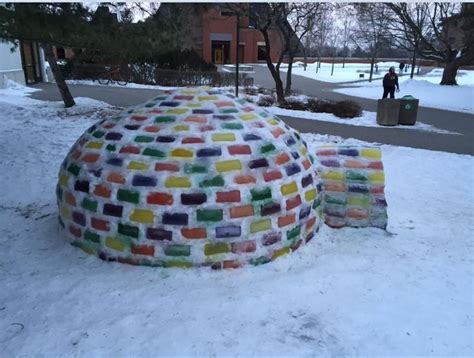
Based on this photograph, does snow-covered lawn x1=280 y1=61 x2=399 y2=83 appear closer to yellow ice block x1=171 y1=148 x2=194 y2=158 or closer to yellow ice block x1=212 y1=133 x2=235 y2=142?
yellow ice block x1=212 y1=133 x2=235 y2=142

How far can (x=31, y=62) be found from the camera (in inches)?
865

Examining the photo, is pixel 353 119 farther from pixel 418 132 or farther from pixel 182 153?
pixel 182 153

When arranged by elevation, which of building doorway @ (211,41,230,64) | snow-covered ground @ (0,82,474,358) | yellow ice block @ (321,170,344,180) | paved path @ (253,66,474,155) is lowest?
paved path @ (253,66,474,155)

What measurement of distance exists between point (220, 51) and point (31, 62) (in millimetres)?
30049

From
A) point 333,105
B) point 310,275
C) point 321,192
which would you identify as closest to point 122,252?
point 310,275

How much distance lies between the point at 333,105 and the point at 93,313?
12551 millimetres

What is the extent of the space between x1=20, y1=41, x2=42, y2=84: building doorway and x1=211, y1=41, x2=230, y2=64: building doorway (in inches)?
1118

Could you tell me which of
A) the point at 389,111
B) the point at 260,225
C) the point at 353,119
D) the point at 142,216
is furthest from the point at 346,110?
the point at 142,216

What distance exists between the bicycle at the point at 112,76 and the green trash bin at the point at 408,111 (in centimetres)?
1667

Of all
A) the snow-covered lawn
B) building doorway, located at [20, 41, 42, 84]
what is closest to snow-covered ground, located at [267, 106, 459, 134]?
building doorway, located at [20, 41, 42, 84]

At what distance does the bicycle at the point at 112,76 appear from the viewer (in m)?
24.5

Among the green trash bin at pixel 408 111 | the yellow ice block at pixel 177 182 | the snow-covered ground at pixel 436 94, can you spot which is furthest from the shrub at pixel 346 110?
the yellow ice block at pixel 177 182

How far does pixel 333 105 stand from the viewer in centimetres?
1452

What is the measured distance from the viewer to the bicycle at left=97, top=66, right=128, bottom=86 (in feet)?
80.3
